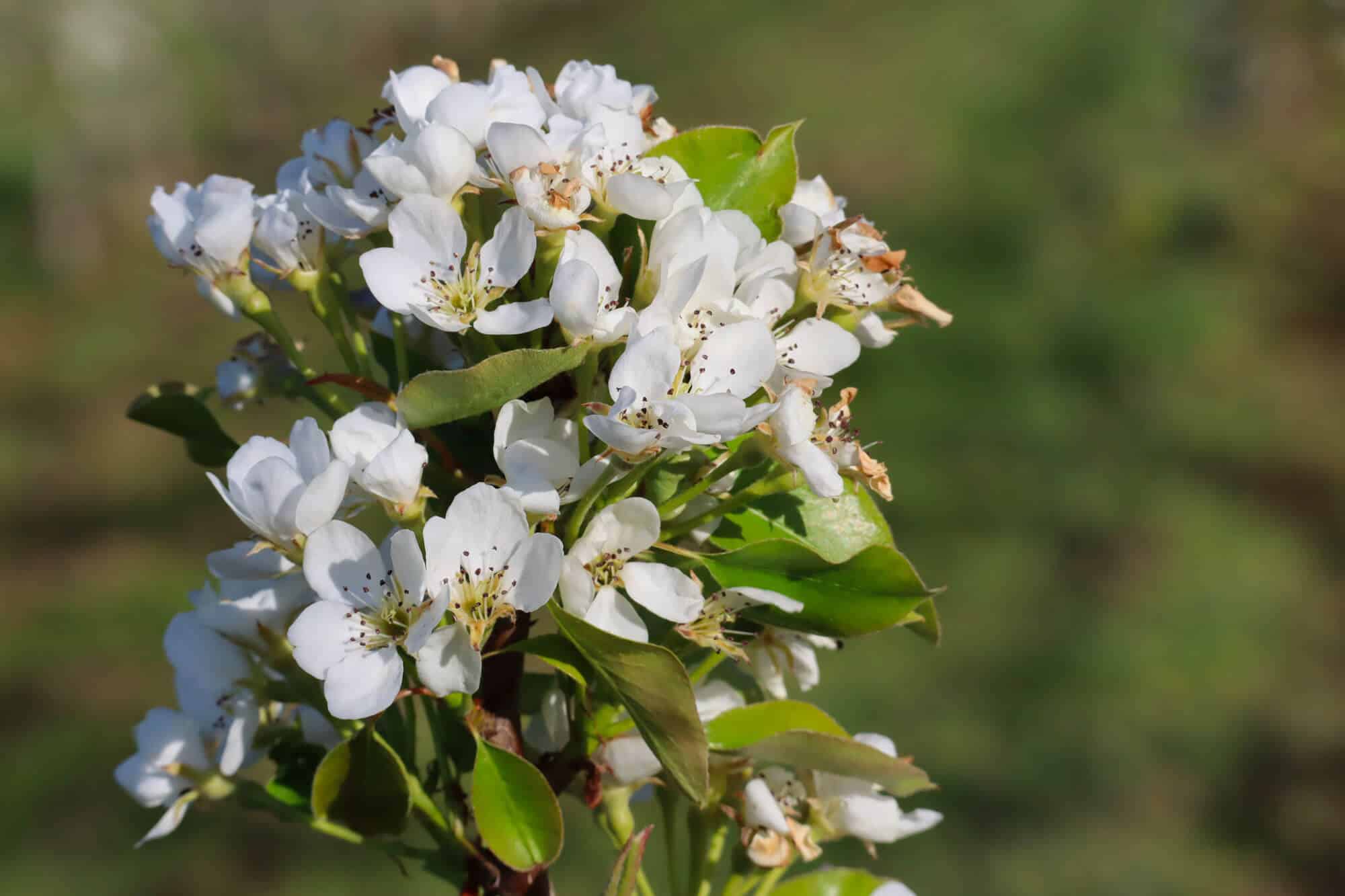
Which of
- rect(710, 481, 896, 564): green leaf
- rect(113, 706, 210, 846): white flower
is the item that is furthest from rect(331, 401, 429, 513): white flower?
rect(113, 706, 210, 846): white flower

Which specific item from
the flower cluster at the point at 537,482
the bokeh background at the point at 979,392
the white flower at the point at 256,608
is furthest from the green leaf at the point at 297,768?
the bokeh background at the point at 979,392

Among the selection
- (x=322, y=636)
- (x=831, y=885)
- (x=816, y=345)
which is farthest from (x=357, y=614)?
(x=831, y=885)

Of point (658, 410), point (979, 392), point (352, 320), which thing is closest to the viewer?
point (658, 410)

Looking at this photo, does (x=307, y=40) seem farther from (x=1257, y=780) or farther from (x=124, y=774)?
(x=124, y=774)

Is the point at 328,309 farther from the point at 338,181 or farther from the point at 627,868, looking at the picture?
the point at 627,868

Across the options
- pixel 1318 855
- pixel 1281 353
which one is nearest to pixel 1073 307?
pixel 1281 353

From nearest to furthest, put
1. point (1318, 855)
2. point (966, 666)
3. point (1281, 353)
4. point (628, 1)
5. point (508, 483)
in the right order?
point (508, 483) → point (1318, 855) → point (966, 666) → point (1281, 353) → point (628, 1)

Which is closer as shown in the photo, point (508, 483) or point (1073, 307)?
point (508, 483)

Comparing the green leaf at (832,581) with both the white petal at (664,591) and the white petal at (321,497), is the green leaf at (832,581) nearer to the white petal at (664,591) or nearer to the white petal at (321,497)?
the white petal at (664,591)
